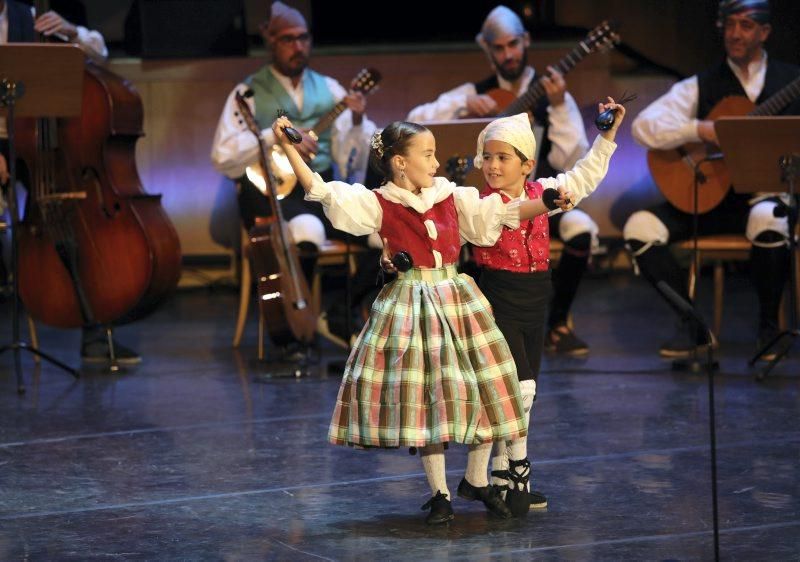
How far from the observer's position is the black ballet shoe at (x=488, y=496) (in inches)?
142

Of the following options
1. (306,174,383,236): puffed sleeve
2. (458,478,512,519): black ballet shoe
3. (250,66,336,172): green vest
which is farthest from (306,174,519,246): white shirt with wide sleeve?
(250,66,336,172): green vest

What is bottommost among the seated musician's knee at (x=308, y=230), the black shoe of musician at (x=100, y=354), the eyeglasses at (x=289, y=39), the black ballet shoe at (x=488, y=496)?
the black shoe of musician at (x=100, y=354)

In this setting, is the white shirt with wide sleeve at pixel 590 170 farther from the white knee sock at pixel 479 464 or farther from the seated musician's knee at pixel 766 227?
the seated musician's knee at pixel 766 227

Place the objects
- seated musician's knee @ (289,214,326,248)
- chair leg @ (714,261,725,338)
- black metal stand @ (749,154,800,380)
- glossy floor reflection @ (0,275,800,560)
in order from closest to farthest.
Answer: glossy floor reflection @ (0,275,800,560) < black metal stand @ (749,154,800,380) < seated musician's knee @ (289,214,326,248) < chair leg @ (714,261,725,338)

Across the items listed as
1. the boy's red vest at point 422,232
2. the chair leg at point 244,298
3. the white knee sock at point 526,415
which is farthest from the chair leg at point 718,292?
the boy's red vest at point 422,232

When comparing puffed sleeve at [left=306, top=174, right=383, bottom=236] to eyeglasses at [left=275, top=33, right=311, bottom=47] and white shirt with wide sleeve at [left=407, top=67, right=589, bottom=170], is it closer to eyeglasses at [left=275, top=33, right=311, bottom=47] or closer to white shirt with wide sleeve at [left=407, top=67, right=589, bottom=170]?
white shirt with wide sleeve at [left=407, top=67, right=589, bottom=170]

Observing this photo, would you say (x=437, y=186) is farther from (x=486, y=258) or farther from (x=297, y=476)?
(x=297, y=476)

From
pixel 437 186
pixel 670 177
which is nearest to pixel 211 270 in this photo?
pixel 670 177

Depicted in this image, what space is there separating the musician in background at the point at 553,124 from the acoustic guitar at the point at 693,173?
367mm

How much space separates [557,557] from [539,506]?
0.45 metres

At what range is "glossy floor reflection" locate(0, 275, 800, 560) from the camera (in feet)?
11.1

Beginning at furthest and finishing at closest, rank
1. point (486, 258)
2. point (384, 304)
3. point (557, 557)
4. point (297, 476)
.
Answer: point (297, 476)
point (486, 258)
point (384, 304)
point (557, 557)

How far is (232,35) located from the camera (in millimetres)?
8188

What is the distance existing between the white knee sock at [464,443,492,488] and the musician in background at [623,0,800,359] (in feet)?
8.16
